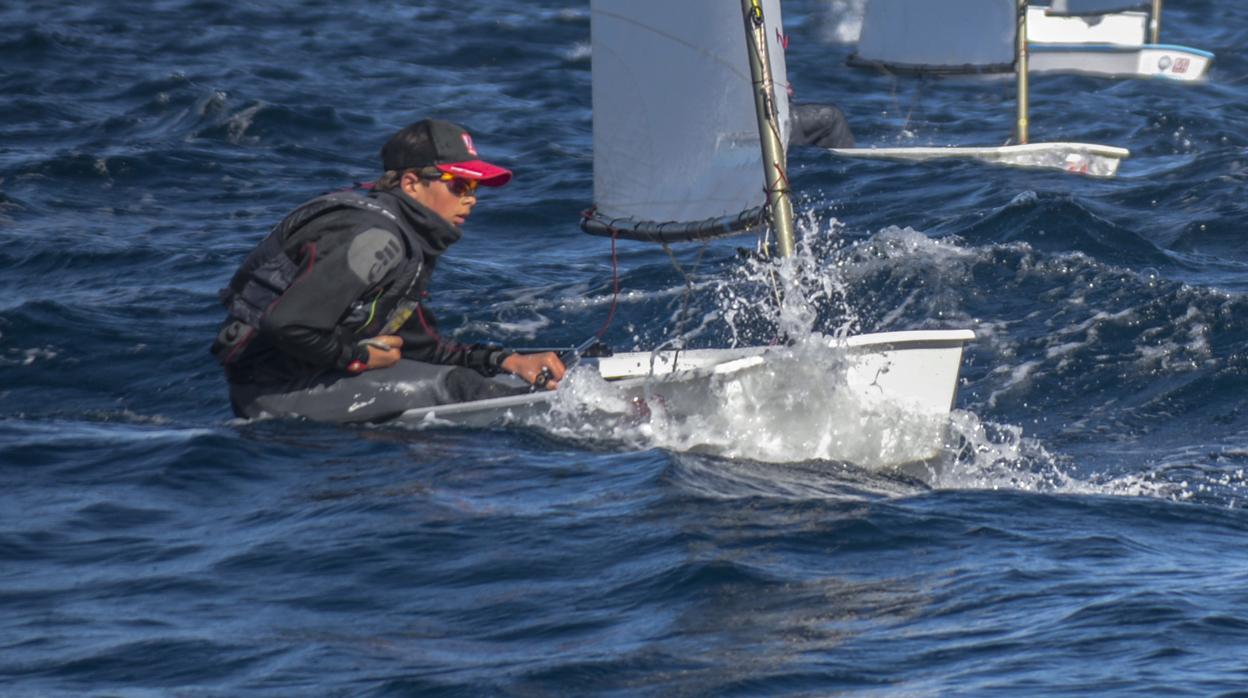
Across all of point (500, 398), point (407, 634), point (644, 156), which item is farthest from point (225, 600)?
point (644, 156)

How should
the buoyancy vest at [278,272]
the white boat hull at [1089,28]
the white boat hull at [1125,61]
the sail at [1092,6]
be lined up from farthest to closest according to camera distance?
1. the sail at [1092,6]
2. the white boat hull at [1089,28]
3. the white boat hull at [1125,61]
4. the buoyancy vest at [278,272]

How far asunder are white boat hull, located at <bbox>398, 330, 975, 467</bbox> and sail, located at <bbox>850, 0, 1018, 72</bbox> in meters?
9.45

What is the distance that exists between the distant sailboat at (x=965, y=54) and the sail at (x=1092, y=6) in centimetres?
556

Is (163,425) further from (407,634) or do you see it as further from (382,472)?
(407,634)

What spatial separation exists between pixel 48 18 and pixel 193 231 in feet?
26.9

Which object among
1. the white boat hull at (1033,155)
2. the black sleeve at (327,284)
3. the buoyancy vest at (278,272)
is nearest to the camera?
the black sleeve at (327,284)

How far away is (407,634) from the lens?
4594 millimetres

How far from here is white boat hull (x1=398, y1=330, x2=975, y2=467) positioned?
20.5ft

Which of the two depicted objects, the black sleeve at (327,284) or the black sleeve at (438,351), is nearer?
the black sleeve at (327,284)

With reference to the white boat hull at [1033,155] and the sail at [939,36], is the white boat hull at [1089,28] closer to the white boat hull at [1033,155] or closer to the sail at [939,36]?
the sail at [939,36]

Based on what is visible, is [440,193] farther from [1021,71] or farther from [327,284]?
[1021,71]

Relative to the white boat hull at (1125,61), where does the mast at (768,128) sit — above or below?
above

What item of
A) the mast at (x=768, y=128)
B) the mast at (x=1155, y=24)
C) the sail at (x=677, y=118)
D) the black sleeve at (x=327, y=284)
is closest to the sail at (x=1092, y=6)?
the mast at (x=1155, y=24)

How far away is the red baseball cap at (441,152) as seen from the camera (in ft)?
20.7
